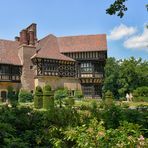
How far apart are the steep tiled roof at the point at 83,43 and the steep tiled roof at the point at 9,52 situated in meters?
7.04

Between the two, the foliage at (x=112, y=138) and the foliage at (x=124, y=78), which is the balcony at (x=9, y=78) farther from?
the foliage at (x=112, y=138)

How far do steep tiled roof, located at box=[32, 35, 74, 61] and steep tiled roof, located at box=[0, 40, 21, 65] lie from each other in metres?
3.33

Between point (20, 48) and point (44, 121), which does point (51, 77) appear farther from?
point (44, 121)

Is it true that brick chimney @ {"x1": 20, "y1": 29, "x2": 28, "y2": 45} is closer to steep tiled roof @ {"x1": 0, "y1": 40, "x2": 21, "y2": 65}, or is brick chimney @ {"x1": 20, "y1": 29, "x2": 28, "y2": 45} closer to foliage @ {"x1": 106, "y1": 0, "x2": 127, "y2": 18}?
steep tiled roof @ {"x1": 0, "y1": 40, "x2": 21, "y2": 65}

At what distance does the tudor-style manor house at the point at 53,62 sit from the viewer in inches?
1841

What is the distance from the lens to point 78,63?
166ft

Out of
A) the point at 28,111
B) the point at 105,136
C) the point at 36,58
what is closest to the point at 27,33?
the point at 36,58

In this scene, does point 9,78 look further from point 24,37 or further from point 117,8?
point 117,8

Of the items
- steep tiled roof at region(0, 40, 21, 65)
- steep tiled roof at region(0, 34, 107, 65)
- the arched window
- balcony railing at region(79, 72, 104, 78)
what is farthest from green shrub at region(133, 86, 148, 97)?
the arched window

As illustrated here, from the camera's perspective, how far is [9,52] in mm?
47906

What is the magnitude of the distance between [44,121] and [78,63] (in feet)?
138

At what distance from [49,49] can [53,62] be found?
2.33m

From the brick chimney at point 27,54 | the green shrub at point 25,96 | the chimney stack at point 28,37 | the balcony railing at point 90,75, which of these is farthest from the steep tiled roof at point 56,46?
the green shrub at point 25,96

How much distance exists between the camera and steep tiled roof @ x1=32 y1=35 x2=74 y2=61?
47.5 metres
